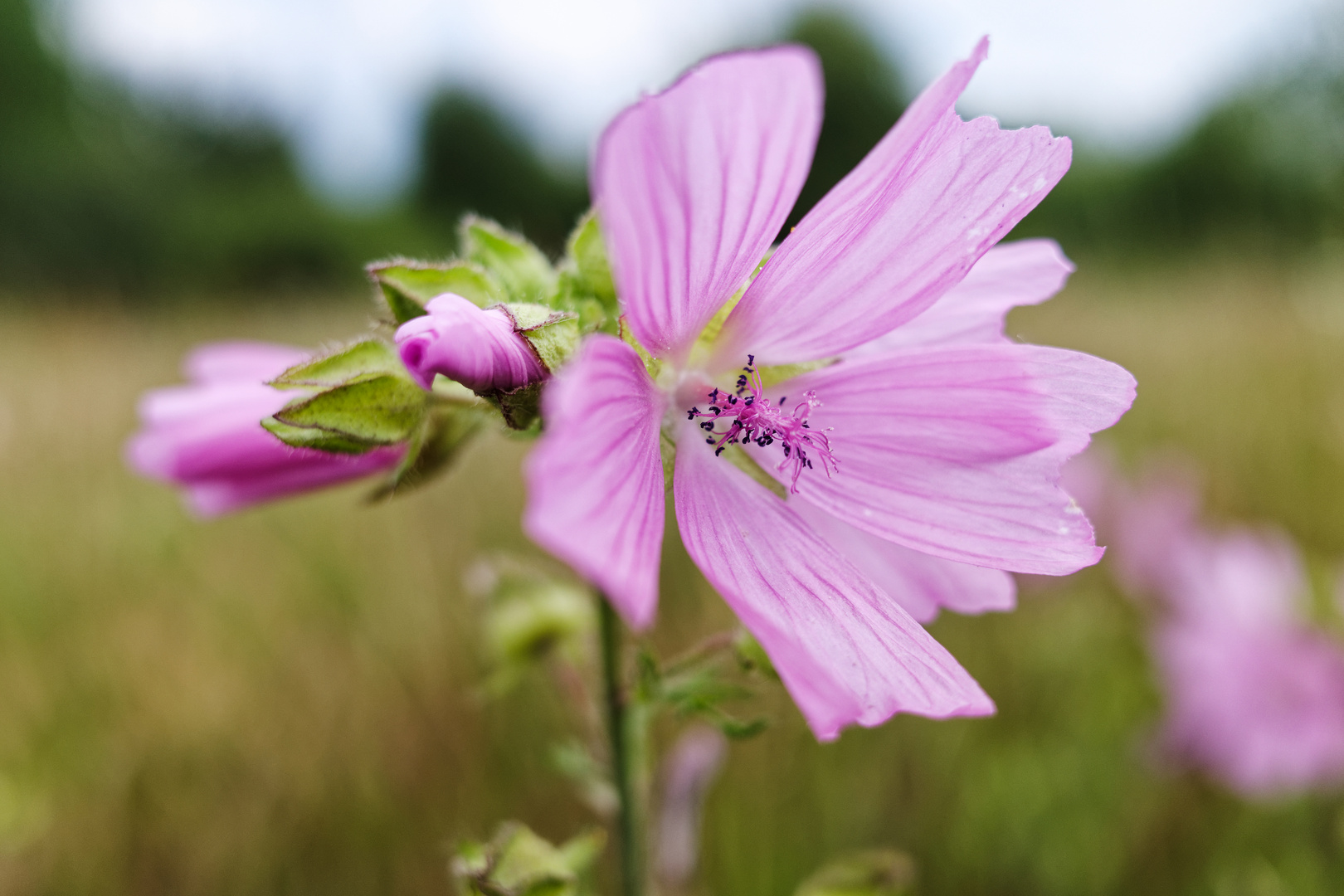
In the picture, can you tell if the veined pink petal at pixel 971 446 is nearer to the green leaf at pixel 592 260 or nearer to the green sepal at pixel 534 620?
the green leaf at pixel 592 260

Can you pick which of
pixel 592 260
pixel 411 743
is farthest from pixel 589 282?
pixel 411 743

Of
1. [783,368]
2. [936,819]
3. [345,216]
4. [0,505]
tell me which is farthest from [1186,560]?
[345,216]

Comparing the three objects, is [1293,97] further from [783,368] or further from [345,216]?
[783,368]

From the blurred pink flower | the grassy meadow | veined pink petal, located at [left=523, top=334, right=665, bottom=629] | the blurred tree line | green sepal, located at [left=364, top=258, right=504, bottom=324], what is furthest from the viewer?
the blurred tree line

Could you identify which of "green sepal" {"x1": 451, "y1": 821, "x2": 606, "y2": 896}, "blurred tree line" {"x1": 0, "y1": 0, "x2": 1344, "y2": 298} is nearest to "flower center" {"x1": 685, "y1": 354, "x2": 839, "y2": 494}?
"green sepal" {"x1": 451, "y1": 821, "x2": 606, "y2": 896}

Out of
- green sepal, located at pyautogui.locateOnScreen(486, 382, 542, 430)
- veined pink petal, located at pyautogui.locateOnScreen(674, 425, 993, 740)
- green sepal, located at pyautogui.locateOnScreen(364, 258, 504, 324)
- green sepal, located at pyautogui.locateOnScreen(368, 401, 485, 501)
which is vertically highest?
green sepal, located at pyautogui.locateOnScreen(364, 258, 504, 324)

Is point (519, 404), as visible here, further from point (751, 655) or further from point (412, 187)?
point (412, 187)

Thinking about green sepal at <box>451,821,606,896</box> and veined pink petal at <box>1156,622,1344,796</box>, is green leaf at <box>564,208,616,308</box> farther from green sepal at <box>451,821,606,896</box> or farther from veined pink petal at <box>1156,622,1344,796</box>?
veined pink petal at <box>1156,622,1344,796</box>

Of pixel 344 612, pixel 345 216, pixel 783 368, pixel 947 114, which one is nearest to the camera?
pixel 947 114
